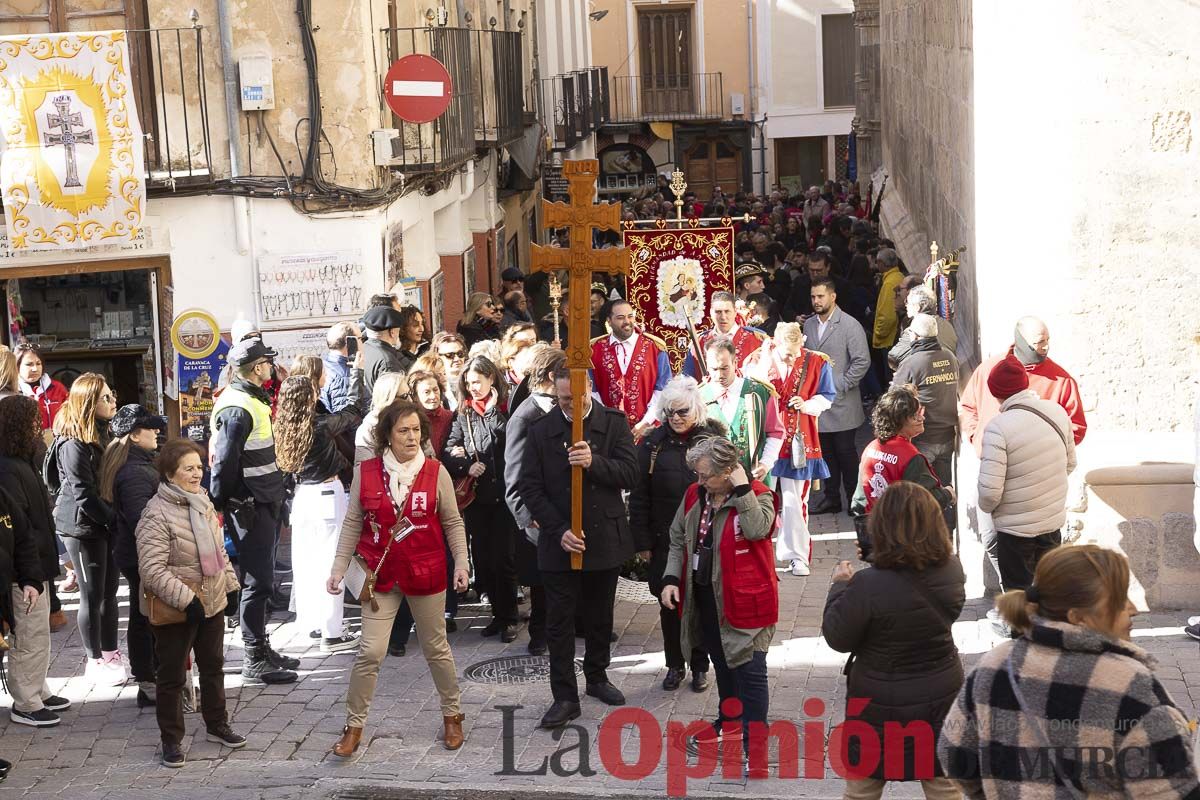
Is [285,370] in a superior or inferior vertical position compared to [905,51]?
inferior

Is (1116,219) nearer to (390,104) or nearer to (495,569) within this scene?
(495,569)

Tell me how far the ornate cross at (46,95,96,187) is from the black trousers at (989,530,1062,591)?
6961mm

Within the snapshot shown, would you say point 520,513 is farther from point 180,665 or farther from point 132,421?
point 132,421

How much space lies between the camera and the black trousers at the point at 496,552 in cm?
887

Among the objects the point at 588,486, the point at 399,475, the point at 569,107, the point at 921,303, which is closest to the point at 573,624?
the point at 588,486

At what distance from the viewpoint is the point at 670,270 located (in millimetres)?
12938

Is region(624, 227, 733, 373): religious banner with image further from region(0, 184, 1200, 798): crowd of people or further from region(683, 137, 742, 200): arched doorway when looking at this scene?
region(683, 137, 742, 200): arched doorway

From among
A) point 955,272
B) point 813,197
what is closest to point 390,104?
point 955,272

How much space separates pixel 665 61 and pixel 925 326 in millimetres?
33018

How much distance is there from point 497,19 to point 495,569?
42.8 ft

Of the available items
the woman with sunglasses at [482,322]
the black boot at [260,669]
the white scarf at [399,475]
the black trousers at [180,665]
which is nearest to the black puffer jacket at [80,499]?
the black boot at [260,669]

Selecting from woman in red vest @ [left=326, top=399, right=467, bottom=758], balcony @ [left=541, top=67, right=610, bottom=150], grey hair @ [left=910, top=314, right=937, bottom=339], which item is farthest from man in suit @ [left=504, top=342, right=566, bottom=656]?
balcony @ [left=541, top=67, right=610, bottom=150]

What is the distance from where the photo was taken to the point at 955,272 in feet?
39.7

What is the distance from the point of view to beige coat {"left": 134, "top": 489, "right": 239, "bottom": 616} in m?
6.91
